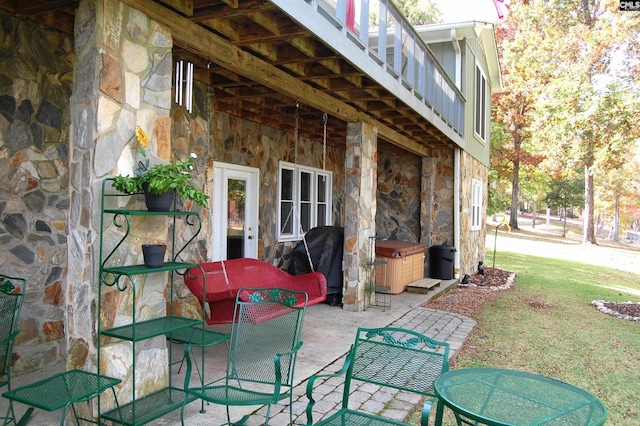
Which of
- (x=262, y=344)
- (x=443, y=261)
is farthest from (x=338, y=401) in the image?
(x=443, y=261)

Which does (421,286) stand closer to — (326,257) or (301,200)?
(326,257)

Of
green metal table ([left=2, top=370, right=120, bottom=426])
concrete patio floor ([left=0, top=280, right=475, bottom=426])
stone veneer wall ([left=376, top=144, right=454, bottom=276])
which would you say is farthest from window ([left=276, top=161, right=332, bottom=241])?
green metal table ([left=2, top=370, right=120, bottom=426])

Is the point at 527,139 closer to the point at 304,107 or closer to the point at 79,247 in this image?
the point at 304,107

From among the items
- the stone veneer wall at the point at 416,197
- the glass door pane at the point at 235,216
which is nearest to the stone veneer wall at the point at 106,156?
the glass door pane at the point at 235,216

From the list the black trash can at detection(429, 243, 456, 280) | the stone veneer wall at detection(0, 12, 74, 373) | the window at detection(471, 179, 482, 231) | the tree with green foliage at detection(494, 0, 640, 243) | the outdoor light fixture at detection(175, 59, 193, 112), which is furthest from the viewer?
the tree with green foliage at detection(494, 0, 640, 243)

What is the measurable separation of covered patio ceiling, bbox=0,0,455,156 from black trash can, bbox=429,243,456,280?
312 cm

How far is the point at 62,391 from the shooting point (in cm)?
263

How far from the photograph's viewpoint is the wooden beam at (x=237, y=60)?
338 cm

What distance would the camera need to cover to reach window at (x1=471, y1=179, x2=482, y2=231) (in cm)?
1232

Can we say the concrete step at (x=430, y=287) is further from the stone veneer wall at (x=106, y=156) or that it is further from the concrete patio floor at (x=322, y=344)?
the stone veneer wall at (x=106, y=156)

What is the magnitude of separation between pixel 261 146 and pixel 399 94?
2.88 metres

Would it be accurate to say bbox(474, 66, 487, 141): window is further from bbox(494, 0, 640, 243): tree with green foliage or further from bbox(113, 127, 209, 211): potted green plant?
bbox(113, 127, 209, 211): potted green plant

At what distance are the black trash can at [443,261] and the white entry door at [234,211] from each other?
4.45 metres

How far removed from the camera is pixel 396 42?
5.85 meters
